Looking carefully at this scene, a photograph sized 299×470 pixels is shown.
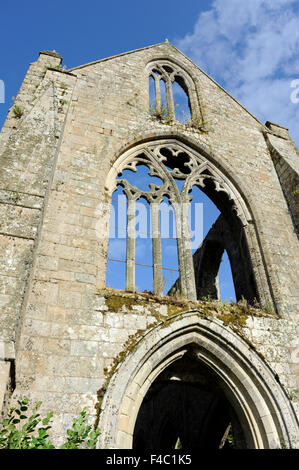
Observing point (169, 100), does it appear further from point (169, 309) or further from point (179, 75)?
point (169, 309)

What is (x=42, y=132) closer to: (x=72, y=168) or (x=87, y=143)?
(x=72, y=168)

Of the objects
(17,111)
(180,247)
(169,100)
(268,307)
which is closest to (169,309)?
(180,247)

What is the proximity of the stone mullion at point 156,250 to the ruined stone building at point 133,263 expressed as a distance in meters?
0.02

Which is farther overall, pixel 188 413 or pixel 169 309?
pixel 188 413

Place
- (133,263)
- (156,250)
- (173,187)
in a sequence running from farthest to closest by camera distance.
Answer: (173,187) < (156,250) < (133,263)

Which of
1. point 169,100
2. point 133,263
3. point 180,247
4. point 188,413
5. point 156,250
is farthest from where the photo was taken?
point 169,100

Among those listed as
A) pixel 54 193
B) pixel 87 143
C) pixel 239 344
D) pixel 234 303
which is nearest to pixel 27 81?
pixel 87 143

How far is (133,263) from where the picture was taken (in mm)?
5980

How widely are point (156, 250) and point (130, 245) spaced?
1.42ft

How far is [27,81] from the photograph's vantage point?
23.2 feet

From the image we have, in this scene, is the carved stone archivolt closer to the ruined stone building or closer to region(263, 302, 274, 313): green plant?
the ruined stone building

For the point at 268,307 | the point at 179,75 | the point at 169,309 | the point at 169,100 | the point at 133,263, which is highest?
the point at 179,75

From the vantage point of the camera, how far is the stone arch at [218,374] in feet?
14.6
